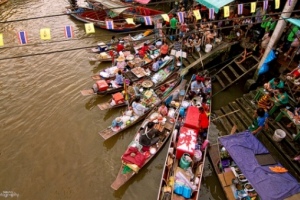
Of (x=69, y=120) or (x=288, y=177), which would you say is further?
(x=69, y=120)

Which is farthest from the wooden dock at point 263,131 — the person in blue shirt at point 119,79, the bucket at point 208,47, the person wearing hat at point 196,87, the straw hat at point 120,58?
the straw hat at point 120,58

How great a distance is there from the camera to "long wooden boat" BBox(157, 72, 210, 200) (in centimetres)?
823

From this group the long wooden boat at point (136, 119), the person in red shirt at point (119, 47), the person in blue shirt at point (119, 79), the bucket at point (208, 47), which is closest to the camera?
the long wooden boat at point (136, 119)

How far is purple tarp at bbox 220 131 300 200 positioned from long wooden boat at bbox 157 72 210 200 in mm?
1601

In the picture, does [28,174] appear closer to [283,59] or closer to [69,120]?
[69,120]

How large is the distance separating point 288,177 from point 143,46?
12.5 meters

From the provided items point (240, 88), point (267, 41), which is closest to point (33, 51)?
point (240, 88)

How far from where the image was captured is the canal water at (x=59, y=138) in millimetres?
9469

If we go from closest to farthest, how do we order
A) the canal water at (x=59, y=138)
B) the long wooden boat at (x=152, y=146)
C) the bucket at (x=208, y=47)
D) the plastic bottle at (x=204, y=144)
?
1. the long wooden boat at (x=152, y=146)
2. the canal water at (x=59, y=138)
3. the plastic bottle at (x=204, y=144)
4. the bucket at (x=208, y=47)

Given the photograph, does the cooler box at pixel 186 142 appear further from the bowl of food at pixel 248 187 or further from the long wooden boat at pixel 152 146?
the bowl of food at pixel 248 187

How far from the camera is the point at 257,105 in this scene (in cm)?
1113

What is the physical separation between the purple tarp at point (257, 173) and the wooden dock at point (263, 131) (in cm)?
184

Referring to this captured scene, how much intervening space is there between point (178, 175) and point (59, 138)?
22.0 feet

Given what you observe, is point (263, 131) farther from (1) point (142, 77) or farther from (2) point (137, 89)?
(1) point (142, 77)
